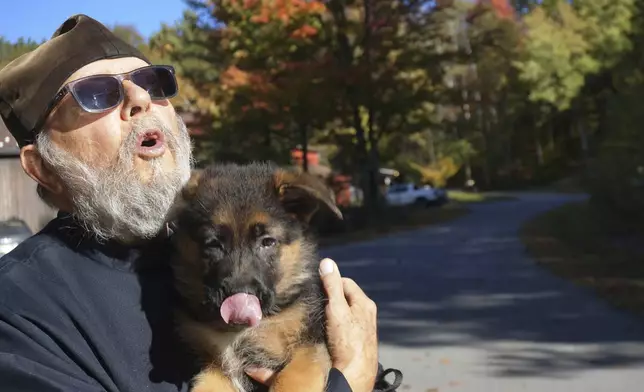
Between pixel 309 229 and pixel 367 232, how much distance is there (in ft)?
78.6

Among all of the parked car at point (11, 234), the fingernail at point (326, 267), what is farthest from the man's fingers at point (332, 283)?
the parked car at point (11, 234)

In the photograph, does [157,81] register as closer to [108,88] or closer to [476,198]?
[108,88]

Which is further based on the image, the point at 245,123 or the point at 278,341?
the point at 245,123

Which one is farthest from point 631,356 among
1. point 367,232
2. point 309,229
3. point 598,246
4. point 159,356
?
point 367,232

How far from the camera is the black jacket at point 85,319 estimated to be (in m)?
2.31

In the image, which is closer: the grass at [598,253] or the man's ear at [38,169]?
the man's ear at [38,169]

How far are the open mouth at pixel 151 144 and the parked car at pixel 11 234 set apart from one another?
7220mm

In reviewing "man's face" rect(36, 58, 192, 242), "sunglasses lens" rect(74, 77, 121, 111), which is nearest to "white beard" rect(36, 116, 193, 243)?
"man's face" rect(36, 58, 192, 242)

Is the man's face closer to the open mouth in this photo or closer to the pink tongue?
the open mouth

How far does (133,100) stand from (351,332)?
3.79ft

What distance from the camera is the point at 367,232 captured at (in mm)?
27125

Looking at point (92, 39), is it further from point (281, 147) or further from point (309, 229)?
point (281, 147)

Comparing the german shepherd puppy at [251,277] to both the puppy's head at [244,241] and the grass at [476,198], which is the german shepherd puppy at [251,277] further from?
the grass at [476,198]

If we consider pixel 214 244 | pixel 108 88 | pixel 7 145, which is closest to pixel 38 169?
pixel 108 88
